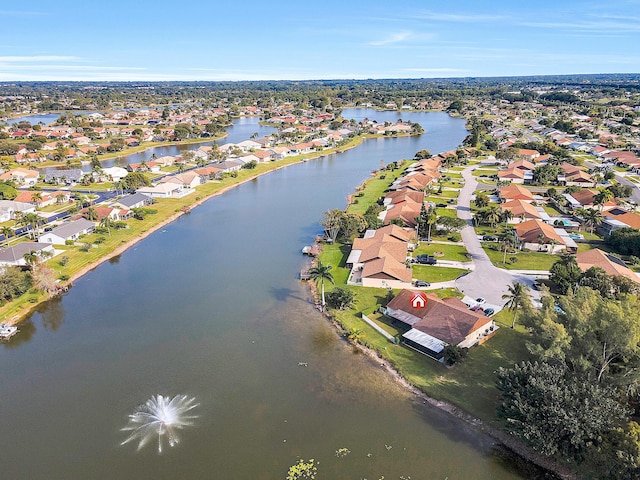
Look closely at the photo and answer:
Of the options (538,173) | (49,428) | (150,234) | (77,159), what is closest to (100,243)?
(150,234)

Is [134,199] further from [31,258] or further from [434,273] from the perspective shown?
[434,273]

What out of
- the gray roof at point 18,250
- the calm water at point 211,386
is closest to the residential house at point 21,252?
the gray roof at point 18,250

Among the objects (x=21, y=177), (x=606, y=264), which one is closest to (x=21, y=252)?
(x=21, y=177)

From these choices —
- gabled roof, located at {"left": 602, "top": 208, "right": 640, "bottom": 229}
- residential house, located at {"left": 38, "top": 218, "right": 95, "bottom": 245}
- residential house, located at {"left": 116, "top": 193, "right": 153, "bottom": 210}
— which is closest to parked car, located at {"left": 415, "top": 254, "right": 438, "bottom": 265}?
gabled roof, located at {"left": 602, "top": 208, "right": 640, "bottom": 229}

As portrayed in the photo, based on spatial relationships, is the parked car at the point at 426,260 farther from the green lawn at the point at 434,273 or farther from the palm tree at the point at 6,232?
the palm tree at the point at 6,232

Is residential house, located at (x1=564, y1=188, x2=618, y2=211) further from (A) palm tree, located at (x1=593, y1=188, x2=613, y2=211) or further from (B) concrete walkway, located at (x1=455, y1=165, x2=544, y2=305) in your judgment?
(B) concrete walkway, located at (x1=455, y1=165, x2=544, y2=305)

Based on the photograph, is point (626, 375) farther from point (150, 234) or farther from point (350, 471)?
point (150, 234)
